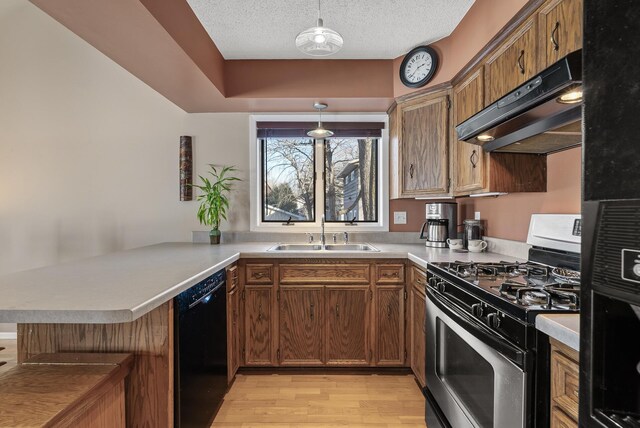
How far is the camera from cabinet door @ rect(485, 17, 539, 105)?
153cm

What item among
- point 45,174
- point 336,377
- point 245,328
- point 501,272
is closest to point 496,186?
point 501,272

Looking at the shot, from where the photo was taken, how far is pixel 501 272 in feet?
5.08

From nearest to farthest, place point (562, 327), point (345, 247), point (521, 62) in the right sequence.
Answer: point (562, 327) → point (521, 62) → point (345, 247)

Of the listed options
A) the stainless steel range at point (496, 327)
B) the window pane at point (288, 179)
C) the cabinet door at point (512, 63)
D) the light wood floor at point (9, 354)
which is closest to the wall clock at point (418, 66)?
the cabinet door at point (512, 63)

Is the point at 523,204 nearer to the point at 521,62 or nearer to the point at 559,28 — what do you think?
the point at 521,62

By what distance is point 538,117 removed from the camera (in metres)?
1.34

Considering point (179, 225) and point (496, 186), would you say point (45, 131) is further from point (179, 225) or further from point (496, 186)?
point (496, 186)

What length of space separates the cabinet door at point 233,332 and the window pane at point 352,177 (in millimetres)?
1261

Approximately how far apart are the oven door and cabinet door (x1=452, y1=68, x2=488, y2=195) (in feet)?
2.69

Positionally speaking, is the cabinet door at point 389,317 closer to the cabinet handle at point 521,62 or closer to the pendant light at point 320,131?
the pendant light at point 320,131

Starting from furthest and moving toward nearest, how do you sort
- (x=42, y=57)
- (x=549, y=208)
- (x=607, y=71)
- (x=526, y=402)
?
1. (x=42, y=57)
2. (x=549, y=208)
3. (x=526, y=402)
4. (x=607, y=71)

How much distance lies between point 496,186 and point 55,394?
218 cm

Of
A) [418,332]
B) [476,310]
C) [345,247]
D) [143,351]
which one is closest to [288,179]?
[345,247]

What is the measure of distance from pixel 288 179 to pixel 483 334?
2.31 m
